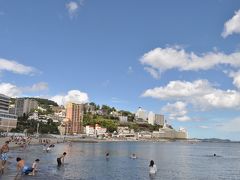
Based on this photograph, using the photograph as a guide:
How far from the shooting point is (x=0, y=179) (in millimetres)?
33594

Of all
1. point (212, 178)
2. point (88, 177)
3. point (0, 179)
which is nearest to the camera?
point (0, 179)

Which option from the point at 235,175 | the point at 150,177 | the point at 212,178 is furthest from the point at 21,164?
the point at 235,175

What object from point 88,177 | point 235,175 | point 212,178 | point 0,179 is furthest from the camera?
point 235,175

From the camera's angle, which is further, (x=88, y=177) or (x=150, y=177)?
(x=150, y=177)

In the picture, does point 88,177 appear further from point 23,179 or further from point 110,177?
point 23,179

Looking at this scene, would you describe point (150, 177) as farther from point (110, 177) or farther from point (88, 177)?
point (88, 177)

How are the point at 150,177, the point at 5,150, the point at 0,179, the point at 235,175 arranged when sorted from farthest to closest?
the point at 235,175, the point at 150,177, the point at 5,150, the point at 0,179

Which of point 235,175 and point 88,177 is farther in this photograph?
point 235,175

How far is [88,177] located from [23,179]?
10.7 metres

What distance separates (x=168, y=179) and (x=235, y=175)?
17.7 meters

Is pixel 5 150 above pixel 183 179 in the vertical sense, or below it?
above

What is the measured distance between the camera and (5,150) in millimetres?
37906

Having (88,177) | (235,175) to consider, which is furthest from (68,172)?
(235,175)

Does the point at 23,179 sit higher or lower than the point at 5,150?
lower
